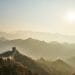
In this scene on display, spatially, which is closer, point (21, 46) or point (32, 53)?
point (32, 53)

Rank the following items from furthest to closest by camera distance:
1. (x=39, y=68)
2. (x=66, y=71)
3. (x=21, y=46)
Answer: (x=21, y=46), (x=66, y=71), (x=39, y=68)

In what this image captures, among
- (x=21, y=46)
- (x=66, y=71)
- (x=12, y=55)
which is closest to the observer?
(x=12, y=55)

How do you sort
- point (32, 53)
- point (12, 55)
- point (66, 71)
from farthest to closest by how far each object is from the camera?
point (32, 53) < point (66, 71) < point (12, 55)

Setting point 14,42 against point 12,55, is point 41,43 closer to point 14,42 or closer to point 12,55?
point 14,42

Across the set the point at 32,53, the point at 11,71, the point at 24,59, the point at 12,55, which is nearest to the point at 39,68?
the point at 24,59

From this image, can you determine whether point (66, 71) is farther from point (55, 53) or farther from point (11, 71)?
point (55, 53)

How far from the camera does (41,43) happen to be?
16212 cm

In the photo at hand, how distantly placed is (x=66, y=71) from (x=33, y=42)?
95.6 m

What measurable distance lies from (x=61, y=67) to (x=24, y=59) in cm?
1991

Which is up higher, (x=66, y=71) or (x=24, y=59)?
(x=24, y=59)

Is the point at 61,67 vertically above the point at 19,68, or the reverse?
the point at 19,68

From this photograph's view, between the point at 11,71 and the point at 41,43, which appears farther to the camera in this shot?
the point at 41,43

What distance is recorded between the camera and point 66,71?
6962 centimetres

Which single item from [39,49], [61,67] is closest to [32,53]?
[39,49]
